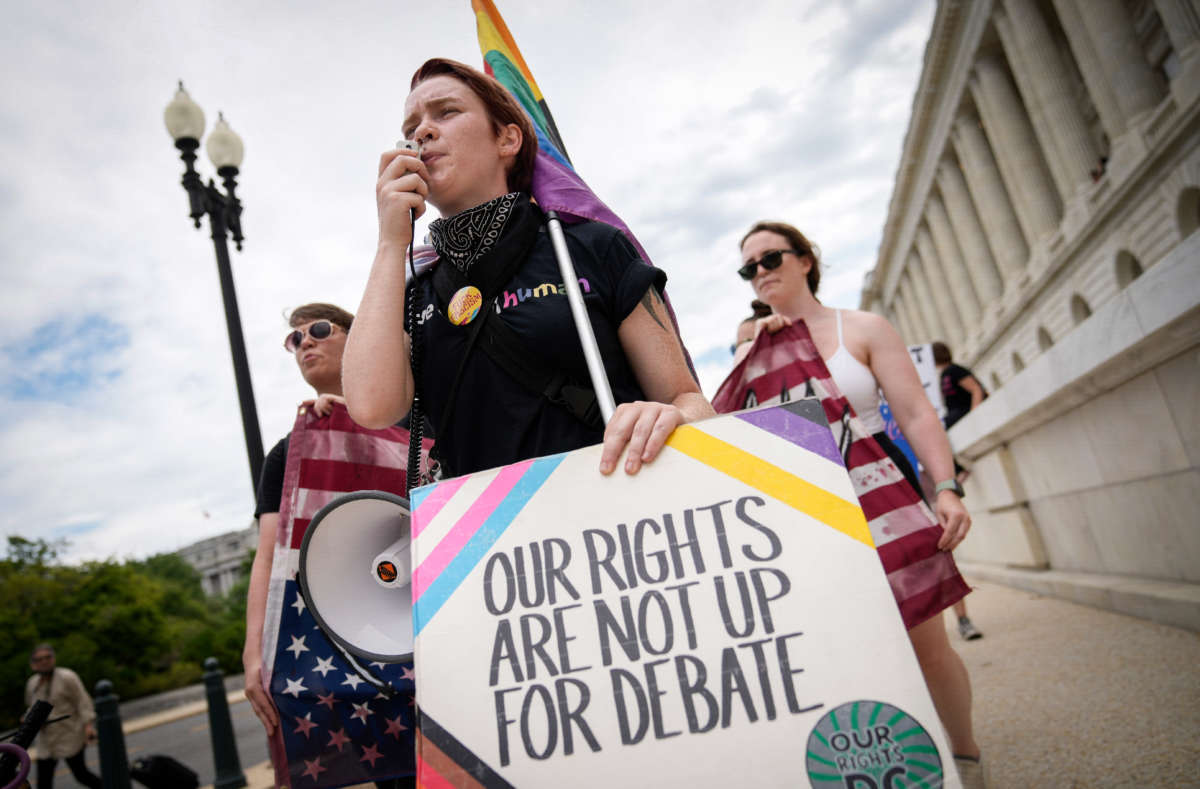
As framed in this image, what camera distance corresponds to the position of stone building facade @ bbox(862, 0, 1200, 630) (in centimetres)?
438

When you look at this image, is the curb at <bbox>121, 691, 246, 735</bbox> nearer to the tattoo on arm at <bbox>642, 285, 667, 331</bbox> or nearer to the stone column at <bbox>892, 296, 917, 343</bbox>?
the tattoo on arm at <bbox>642, 285, 667, 331</bbox>

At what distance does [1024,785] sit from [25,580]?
1407 inches

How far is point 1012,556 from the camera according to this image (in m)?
8.10

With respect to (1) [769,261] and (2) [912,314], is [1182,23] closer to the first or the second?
(1) [769,261]

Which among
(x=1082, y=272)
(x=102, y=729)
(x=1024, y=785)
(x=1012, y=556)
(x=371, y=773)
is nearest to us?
(x=371, y=773)

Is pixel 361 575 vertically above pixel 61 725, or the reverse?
pixel 361 575

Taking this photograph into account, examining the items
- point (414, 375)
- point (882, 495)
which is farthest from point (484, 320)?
point (882, 495)

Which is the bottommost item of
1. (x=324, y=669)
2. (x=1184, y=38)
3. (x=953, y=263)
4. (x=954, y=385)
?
(x=324, y=669)

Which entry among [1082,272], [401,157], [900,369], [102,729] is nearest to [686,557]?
[401,157]

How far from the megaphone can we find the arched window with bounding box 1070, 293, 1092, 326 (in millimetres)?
28814

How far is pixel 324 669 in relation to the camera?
211cm

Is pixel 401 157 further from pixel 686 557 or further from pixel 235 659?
pixel 235 659

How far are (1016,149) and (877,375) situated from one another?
33.0 metres

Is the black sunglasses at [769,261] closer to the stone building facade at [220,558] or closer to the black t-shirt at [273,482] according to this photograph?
the black t-shirt at [273,482]
